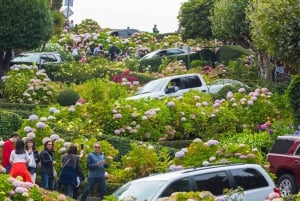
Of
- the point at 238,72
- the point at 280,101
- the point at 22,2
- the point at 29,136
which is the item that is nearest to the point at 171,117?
the point at 280,101

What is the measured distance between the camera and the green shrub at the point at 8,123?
26.9 metres

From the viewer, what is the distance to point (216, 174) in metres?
18.6

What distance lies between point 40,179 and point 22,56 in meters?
22.4

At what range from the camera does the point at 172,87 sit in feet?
116

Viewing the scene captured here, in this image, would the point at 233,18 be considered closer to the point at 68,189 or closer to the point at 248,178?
the point at 68,189

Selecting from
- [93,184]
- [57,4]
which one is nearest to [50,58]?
[57,4]

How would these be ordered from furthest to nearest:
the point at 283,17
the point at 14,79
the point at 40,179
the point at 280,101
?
the point at 14,79
the point at 280,101
the point at 283,17
the point at 40,179

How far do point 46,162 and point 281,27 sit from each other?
9162mm

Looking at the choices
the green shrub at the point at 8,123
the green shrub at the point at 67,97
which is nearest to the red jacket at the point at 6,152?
the green shrub at the point at 8,123

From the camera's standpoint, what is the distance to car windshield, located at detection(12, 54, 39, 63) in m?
44.6

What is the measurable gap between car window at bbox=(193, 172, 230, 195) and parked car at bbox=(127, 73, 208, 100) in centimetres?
1567

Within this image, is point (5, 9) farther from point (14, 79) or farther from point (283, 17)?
point (283, 17)

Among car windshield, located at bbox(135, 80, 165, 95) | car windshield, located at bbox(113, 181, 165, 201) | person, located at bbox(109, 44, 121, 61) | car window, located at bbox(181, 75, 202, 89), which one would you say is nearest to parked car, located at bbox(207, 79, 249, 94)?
car window, located at bbox(181, 75, 202, 89)

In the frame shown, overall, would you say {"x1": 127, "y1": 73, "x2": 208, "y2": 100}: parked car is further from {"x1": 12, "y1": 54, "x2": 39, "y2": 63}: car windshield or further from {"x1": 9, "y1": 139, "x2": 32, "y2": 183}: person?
{"x1": 9, "y1": 139, "x2": 32, "y2": 183}: person
